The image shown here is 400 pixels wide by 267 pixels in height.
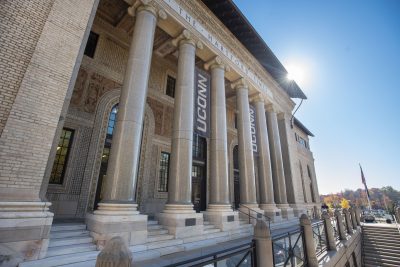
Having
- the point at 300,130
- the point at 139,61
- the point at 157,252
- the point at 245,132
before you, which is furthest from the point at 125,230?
the point at 300,130

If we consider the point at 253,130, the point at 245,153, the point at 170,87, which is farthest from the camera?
the point at 170,87

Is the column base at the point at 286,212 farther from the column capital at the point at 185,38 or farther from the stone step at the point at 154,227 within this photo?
the column capital at the point at 185,38

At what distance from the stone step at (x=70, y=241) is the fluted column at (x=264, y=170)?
9972 mm

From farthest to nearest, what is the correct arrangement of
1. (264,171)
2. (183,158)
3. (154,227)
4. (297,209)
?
(297,209) < (264,171) < (183,158) < (154,227)

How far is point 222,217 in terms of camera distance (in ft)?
28.5

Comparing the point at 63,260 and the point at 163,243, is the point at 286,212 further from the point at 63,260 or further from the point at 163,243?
the point at 63,260

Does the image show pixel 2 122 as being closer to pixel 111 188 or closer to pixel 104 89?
pixel 111 188

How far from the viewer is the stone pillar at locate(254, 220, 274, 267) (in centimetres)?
Result: 366

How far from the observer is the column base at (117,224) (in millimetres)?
5188

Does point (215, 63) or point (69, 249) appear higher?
point (215, 63)

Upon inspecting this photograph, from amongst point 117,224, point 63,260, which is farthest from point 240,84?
point 63,260

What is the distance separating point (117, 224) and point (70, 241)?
1046mm

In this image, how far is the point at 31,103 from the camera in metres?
4.88

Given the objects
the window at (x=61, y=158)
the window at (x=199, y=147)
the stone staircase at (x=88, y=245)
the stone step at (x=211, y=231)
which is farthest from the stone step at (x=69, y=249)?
the window at (x=199, y=147)
